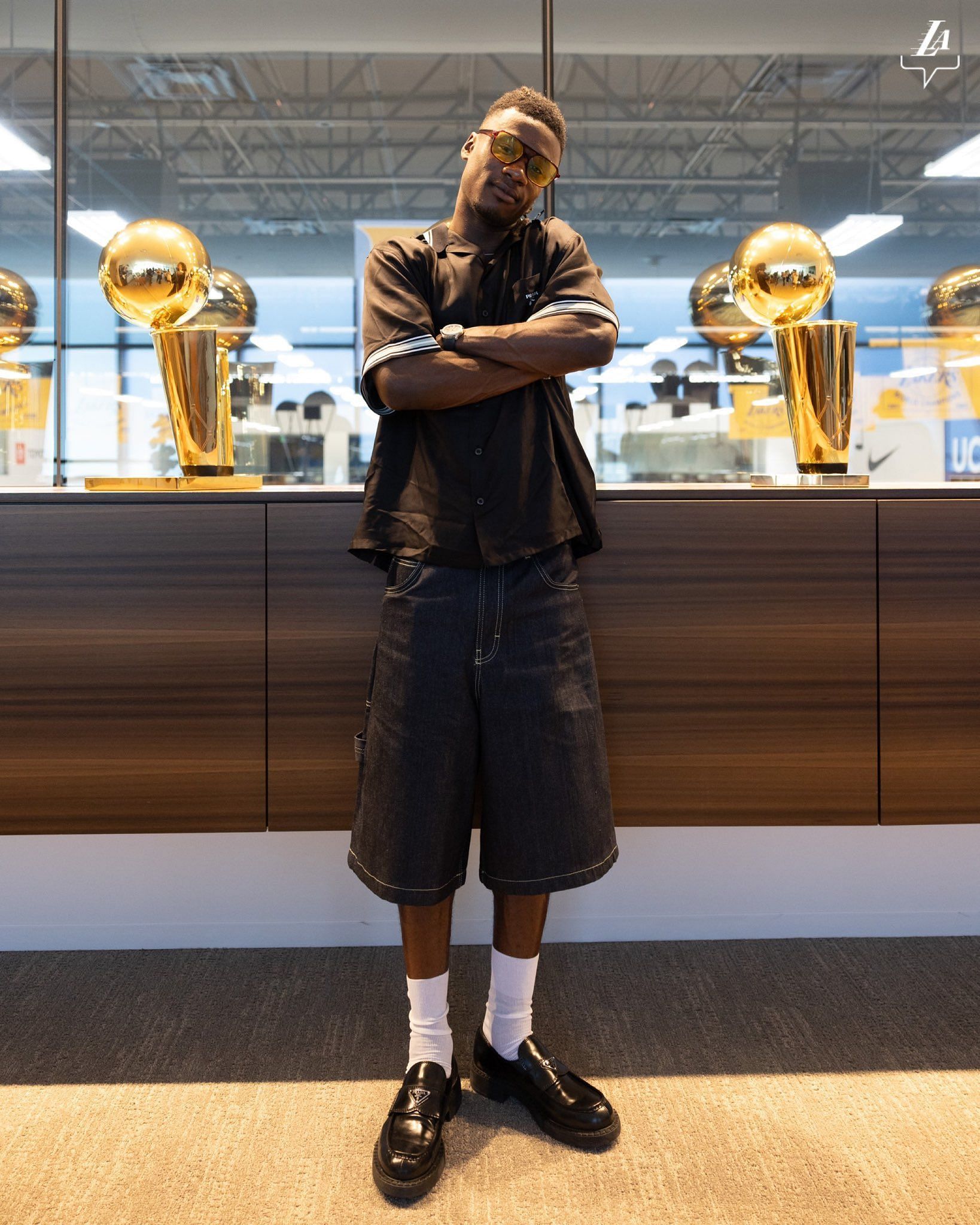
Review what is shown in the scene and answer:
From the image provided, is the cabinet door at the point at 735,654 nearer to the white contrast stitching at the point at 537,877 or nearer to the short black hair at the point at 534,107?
the white contrast stitching at the point at 537,877

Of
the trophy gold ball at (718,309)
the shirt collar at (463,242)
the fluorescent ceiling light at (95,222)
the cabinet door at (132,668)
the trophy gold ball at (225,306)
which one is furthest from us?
the fluorescent ceiling light at (95,222)

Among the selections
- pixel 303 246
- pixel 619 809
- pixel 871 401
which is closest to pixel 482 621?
pixel 619 809

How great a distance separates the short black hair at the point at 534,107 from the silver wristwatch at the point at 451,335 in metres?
0.34

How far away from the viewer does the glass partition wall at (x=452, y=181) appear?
297 centimetres

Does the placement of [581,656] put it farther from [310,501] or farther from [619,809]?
[310,501]

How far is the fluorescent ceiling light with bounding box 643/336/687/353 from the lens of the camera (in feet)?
12.6

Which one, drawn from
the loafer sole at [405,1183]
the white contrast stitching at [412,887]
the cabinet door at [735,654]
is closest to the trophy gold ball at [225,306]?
the cabinet door at [735,654]

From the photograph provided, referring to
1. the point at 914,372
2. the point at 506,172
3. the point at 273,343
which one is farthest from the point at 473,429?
the point at 914,372

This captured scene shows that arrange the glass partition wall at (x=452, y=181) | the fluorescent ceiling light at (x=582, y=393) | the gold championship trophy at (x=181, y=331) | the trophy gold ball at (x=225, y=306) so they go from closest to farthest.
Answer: the gold championship trophy at (x=181, y=331) → the trophy gold ball at (x=225, y=306) → the glass partition wall at (x=452, y=181) → the fluorescent ceiling light at (x=582, y=393)

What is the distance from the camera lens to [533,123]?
1457 millimetres

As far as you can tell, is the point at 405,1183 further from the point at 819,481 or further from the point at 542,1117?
the point at 819,481

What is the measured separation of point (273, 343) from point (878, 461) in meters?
2.73

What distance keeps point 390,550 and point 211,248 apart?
2.65m

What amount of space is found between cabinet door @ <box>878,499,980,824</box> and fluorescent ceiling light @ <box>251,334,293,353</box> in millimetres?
2699
